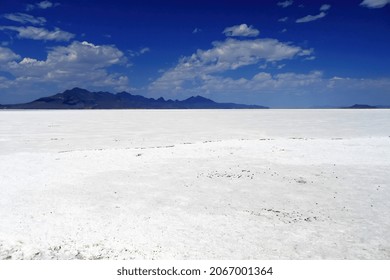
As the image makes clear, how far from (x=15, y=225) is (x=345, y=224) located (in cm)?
808

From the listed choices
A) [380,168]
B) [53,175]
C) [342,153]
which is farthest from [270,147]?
[53,175]

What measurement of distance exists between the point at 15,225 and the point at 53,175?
5.76 m

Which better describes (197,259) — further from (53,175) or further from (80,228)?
(53,175)

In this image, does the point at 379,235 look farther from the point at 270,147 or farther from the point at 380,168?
the point at 270,147

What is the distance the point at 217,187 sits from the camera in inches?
481

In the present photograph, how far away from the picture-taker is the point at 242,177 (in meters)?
13.6

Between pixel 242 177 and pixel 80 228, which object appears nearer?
pixel 80 228

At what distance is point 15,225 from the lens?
326 inches

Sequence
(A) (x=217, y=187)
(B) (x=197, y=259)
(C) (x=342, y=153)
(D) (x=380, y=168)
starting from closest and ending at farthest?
(B) (x=197, y=259) < (A) (x=217, y=187) < (D) (x=380, y=168) < (C) (x=342, y=153)

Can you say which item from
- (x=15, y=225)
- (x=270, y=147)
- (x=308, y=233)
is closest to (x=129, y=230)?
(x=15, y=225)
